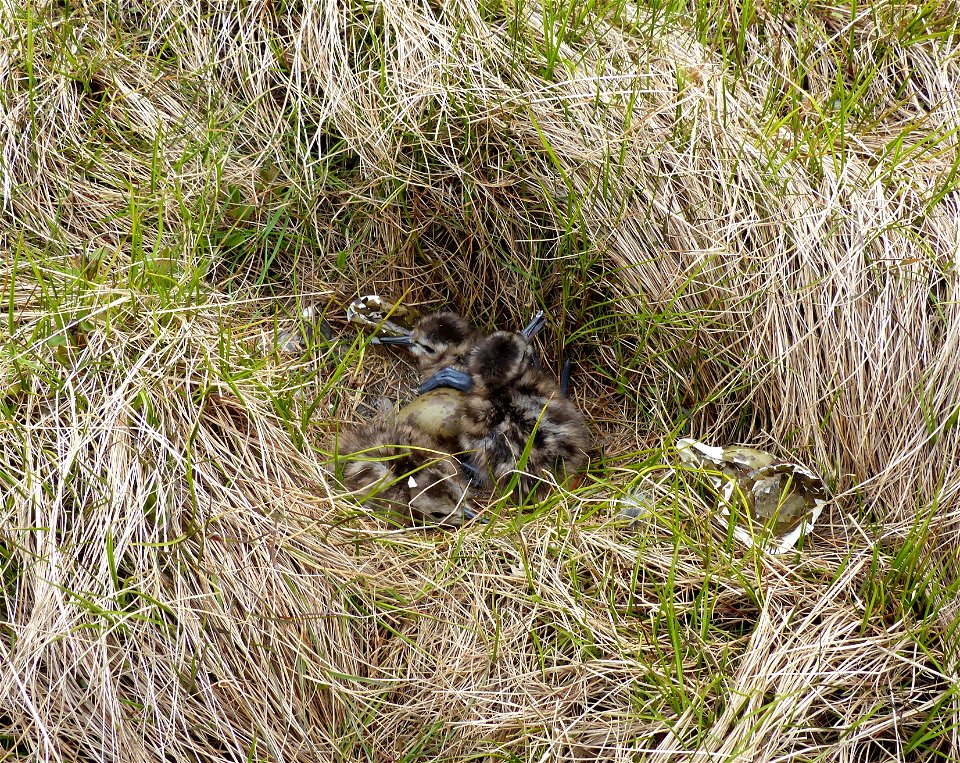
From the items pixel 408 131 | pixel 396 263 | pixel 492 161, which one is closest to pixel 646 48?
pixel 492 161

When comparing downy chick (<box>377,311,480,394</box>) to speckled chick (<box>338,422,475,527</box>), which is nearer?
speckled chick (<box>338,422,475,527</box>)

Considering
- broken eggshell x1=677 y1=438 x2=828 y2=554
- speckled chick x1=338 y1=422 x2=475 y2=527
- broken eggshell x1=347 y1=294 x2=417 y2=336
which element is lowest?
speckled chick x1=338 y1=422 x2=475 y2=527

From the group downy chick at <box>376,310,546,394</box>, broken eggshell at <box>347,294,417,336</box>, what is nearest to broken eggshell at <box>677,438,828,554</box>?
downy chick at <box>376,310,546,394</box>

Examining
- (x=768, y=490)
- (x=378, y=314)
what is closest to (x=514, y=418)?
(x=378, y=314)

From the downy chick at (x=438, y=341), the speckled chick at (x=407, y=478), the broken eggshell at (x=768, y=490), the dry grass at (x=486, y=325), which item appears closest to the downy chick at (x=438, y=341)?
the downy chick at (x=438, y=341)

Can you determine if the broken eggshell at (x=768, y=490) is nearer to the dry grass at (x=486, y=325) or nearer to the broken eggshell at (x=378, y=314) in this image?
the dry grass at (x=486, y=325)

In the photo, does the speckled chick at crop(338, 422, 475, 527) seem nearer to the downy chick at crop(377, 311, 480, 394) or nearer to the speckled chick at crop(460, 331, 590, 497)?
the speckled chick at crop(460, 331, 590, 497)

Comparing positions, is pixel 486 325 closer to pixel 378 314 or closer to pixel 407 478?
pixel 378 314

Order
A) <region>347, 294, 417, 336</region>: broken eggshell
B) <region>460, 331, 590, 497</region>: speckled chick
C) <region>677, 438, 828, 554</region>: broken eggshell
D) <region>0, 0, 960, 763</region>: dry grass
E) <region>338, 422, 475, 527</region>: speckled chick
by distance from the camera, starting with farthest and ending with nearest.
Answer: <region>347, 294, 417, 336</region>: broken eggshell, <region>460, 331, 590, 497</region>: speckled chick, <region>338, 422, 475, 527</region>: speckled chick, <region>677, 438, 828, 554</region>: broken eggshell, <region>0, 0, 960, 763</region>: dry grass
